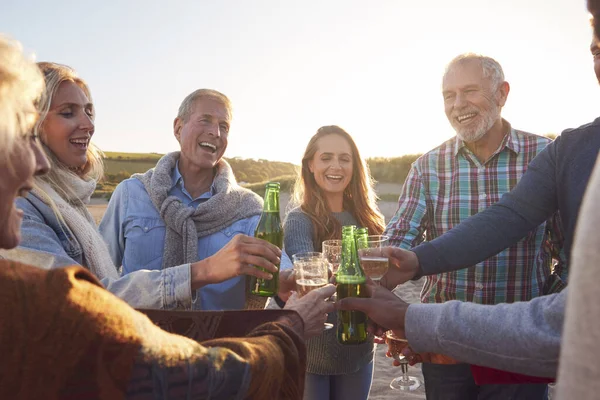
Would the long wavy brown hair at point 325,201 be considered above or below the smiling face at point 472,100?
below

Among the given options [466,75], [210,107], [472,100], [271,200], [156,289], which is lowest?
[156,289]

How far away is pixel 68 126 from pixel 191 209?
1.00 metres

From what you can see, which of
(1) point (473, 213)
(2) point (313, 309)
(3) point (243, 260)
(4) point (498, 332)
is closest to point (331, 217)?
(1) point (473, 213)

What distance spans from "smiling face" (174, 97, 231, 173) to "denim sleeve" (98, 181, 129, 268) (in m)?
0.56

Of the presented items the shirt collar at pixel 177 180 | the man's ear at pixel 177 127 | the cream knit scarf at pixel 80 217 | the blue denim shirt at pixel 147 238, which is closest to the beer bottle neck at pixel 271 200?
the blue denim shirt at pixel 147 238

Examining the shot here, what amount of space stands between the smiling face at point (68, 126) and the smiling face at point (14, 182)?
1419mm

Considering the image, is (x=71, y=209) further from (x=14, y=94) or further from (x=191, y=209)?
(x=14, y=94)

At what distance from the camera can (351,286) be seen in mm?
2633

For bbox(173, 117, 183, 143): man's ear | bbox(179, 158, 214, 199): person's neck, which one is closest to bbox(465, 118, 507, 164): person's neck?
bbox(179, 158, 214, 199): person's neck

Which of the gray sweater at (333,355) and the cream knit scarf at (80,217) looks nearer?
the cream knit scarf at (80,217)

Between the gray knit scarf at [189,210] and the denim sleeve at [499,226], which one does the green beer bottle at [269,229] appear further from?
the denim sleeve at [499,226]

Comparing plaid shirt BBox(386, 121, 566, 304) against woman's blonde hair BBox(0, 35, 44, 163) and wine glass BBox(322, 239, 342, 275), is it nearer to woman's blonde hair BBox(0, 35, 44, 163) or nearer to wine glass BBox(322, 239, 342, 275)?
wine glass BBox(322, 239, 342, 275)

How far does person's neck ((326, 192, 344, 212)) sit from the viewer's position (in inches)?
161

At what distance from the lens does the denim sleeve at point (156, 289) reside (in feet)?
8.23
